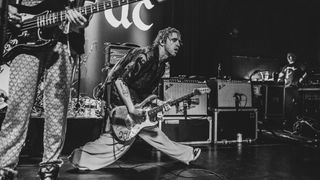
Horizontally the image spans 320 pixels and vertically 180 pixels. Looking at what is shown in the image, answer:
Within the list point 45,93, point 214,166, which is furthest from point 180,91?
point 45,93

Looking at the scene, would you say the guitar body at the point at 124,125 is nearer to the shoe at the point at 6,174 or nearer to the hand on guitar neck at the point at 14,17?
the shoe at the point at 6,174

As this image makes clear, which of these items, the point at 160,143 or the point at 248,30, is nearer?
the point at 160,143

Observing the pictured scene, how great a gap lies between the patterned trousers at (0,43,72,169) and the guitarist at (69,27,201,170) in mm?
848

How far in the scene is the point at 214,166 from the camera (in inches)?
137

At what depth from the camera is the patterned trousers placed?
2039 millimetres

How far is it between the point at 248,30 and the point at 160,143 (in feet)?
23.9

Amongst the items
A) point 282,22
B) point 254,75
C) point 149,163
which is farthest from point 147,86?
point 282,22

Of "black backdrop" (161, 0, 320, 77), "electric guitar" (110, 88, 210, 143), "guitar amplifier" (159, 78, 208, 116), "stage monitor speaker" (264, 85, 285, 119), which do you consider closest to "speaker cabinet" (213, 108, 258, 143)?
"guitar amplifier" (159, 78, 208, 116)

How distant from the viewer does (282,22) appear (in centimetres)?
1016

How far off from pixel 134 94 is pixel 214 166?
1.23 m

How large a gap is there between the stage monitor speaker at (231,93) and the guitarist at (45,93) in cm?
355

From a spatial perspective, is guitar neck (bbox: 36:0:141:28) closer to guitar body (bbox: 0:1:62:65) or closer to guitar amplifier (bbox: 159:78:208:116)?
guitar body (bbox: 0:1:62:65)

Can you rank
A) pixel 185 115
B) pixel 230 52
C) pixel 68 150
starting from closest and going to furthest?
pixel 68 150 → pixel 185 115 → pixel 230 52

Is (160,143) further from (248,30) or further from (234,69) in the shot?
(248,30)
